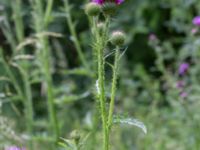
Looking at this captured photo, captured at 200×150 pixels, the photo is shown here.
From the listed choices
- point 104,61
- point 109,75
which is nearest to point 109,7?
point 104,61

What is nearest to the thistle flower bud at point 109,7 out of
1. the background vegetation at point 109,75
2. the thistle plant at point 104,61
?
the thistle plant at point 104,61

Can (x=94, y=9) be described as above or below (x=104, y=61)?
above

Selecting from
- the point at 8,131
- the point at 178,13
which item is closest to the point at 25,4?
the point at 178,13

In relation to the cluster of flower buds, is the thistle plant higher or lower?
lower

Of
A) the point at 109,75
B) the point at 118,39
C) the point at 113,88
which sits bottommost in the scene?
the point at 113,88

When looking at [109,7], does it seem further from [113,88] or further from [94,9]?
[113,88]

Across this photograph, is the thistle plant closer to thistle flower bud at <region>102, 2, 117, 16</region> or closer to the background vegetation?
thistle flower bud at <region>102, 2, 117, 16</region>

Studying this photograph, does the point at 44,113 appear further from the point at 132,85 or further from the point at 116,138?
the point at 116,138

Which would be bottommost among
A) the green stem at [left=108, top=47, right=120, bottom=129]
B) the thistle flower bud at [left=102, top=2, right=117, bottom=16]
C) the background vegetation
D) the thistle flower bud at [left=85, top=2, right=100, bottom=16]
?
the green stem at [left=108, top=47, right=120, bottom=129]

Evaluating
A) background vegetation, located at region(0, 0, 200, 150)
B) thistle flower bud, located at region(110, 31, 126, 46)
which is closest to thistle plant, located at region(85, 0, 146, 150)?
thistle flower bud, located at region(110, 31, 126, 46)
